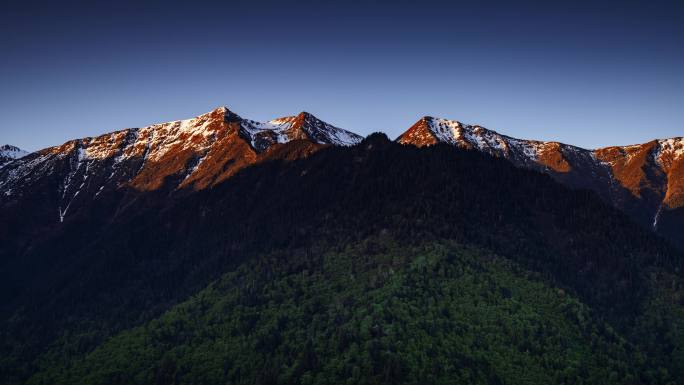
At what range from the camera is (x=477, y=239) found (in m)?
199

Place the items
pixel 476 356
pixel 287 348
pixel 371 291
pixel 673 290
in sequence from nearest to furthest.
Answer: pixel 476 356
pixel 287 348
pixel 371 291
pixel 673 290

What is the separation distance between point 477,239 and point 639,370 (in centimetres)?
6927

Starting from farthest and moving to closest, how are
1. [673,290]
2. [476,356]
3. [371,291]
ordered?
[673,290]
[371,291]
[476,356]

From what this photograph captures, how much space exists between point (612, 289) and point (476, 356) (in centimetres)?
7812

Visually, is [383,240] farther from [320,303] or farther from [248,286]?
[248,286]

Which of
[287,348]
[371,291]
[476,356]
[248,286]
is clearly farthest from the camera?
[248,286]

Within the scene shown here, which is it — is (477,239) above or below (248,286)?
above

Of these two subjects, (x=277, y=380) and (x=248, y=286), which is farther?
(x=248, y=286)

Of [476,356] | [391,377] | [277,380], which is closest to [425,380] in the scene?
[391,377]

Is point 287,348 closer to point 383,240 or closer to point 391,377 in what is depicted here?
point 391,377

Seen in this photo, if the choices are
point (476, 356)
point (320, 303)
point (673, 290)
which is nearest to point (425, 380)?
point (476, 356)

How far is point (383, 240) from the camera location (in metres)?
199

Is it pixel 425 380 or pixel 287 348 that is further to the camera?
pixel 287 348

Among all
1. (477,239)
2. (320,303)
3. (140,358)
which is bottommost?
(140,358)
